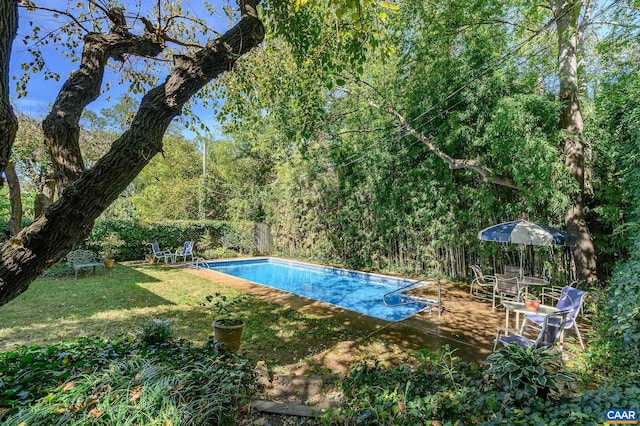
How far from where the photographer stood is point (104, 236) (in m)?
10.6

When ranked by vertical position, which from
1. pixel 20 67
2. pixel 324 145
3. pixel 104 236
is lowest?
pixel 104 236

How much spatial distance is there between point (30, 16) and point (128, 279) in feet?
22.5

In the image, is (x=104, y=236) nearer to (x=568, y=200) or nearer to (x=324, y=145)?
(x=324, y=145)

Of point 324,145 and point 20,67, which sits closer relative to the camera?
point 20,67

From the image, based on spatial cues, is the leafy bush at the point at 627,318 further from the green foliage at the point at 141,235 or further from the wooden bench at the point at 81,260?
the green foliage at the point at 141,235

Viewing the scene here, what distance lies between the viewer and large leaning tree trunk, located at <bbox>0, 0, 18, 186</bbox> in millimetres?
1604

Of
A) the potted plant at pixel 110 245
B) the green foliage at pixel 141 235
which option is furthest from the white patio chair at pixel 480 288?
the green foliage at pixel 141 235

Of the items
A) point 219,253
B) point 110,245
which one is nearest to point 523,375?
point 110,245

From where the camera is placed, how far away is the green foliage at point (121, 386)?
186cm

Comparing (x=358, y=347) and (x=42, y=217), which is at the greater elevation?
(x=42, y=217)

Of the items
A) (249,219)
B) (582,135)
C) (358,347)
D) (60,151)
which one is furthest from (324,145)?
(60,151)

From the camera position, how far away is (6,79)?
5.49 feet

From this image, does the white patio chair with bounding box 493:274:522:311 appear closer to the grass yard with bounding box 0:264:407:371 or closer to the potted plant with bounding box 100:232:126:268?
the grass yard with bounding box 0:264:407:371

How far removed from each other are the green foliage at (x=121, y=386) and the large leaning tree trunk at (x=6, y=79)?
4.99ft
